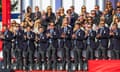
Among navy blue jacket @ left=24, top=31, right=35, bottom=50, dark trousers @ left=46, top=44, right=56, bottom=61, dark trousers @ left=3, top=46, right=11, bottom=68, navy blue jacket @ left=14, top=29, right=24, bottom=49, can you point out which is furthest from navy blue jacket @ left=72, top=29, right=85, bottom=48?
dark trousers @ left=3, top=46, right=11, bottom=68

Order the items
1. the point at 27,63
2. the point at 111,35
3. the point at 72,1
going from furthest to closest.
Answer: the point at 72,1 → the point at 27,63 → the point at 111,35

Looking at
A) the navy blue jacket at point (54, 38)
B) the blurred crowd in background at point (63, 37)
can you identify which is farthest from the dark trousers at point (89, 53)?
the navy blue jacket at point (54, 38)

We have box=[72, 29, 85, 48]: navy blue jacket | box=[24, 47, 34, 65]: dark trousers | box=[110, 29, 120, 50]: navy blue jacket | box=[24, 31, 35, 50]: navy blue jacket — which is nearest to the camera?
box=[110, 29, 120, 50]: navy blue jacket

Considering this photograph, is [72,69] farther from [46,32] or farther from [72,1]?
[72,1]

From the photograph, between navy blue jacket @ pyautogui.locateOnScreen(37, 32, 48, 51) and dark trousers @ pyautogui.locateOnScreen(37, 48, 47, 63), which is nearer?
navy blue jacket @ pyautogui.locateOnScreen(37, 32, 48, 51)

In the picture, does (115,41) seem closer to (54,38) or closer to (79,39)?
(79,39)

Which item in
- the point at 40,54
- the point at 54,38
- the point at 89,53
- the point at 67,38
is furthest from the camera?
the point at 40,54

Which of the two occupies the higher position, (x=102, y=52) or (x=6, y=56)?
(x=102, y=52)

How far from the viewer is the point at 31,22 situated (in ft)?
73.0

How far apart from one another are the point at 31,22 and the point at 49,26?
39.3 inches

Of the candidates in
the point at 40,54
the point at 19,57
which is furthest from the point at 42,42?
the point at 19,57

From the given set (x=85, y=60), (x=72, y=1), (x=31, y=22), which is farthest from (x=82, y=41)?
(x=72, y=1)

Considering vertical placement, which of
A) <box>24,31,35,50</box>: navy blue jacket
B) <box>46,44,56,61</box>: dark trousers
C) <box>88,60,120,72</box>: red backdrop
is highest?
<box>24,31,35,50</box>: navy blue jacket

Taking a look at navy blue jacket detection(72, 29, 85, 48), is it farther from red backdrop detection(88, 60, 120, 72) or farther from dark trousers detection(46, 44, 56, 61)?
red backdrop detection(88, 60, 120, 72)
